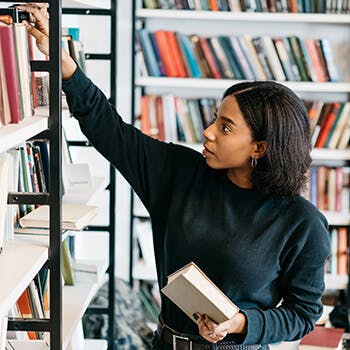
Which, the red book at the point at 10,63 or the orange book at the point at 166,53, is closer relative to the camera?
the red book at the point at 10,63

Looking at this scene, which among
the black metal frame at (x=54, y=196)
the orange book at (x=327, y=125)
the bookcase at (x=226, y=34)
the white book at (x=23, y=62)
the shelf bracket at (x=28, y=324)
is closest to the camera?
the white book at (x=23, y=62)

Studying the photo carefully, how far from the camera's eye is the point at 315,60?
13.3ft

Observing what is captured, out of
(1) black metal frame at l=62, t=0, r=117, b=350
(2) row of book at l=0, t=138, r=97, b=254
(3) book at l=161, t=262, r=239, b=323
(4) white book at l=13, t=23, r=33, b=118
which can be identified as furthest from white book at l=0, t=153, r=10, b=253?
(1) black metal frame at l=62, t=0, r=117, b=350

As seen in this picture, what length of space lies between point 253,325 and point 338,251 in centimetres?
218

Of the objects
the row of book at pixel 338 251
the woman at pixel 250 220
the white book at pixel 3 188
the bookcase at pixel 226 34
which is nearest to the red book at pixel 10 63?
the white book at pixel 3 188

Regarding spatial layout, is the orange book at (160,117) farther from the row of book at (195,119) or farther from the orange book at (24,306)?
the orange book at (24,306)

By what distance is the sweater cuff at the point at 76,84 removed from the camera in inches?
83.5

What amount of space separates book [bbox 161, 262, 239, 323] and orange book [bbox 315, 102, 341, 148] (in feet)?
7.24

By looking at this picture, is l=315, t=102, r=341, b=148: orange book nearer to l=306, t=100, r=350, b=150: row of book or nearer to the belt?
l=306, t=100, r=350, b=150: row of book

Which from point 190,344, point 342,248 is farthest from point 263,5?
point 190,344

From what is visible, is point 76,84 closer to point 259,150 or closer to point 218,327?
point 259,150

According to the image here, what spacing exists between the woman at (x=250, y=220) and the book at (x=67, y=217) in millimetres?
251

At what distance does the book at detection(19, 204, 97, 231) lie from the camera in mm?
2193

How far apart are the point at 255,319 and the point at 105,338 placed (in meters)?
1.52
